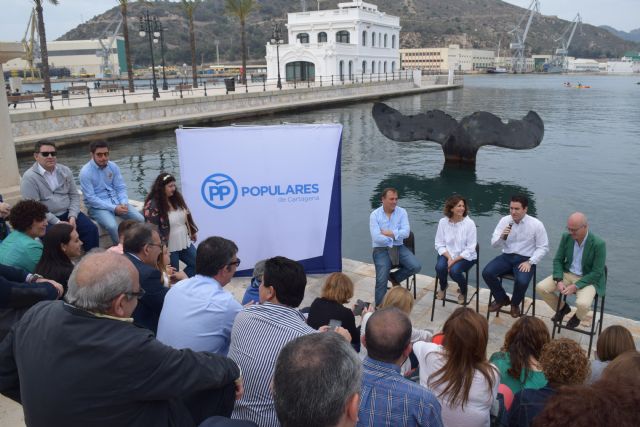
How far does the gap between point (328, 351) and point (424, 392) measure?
2.76 feet

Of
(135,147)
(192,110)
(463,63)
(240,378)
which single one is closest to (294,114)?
(192,110)

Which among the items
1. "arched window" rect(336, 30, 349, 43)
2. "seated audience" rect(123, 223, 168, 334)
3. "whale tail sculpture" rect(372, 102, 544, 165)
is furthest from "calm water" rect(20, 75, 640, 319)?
"arched window" rect(336, 30, 349, 43)

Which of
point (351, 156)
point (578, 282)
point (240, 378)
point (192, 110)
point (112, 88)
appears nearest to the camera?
point (240, 378)

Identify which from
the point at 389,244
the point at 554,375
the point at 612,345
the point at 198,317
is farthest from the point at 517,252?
the point at 198,317

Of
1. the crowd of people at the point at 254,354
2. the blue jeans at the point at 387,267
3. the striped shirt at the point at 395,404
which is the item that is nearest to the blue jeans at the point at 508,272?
the crowd of people at the point at 254,354

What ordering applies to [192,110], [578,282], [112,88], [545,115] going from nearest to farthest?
[578,282] → [192,110] → [545,115] → [112,88]

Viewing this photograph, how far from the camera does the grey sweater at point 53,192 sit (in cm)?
587

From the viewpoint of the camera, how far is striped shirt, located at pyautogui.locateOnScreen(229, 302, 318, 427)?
8.18 ft

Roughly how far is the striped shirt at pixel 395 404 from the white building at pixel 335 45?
178ft

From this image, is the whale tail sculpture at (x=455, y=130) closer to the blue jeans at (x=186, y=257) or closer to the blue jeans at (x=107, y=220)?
the blue jeans at (x=107, y=220)

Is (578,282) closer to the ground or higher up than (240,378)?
closer to the ground

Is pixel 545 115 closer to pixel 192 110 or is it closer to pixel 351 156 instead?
pixel 351 156

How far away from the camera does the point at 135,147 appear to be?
74.3 ft

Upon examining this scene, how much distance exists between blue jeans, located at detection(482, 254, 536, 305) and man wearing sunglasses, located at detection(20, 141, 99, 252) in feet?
16.0
